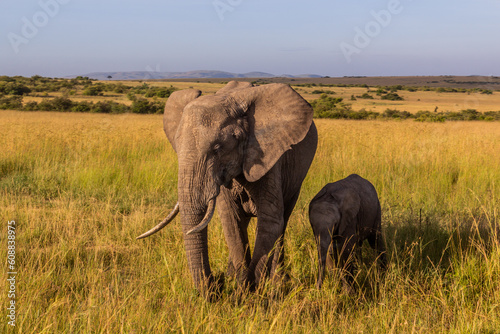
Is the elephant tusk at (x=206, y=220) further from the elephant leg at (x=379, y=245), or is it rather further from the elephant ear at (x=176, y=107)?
the elephant leg at (x=379, y=245)

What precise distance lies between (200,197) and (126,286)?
1.38 meters

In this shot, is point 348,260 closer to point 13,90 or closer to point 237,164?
point 237,164

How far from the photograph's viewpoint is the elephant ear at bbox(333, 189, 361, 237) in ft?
14.3

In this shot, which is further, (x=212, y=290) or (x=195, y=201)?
(x=212, y=290)

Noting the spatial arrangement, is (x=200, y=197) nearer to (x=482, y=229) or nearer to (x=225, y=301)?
(x=225, y=301)

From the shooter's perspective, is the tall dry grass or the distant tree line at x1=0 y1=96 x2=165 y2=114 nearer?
the tall dry grass

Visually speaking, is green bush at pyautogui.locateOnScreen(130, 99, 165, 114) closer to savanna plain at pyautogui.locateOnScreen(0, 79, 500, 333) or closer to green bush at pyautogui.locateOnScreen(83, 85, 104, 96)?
green bush at pyautogui.locateOnScreen(83, 85, 104, 96)

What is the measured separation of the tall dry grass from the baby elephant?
269 millimetres

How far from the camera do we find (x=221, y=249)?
5.29 metres

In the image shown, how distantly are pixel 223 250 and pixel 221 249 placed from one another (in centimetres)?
9

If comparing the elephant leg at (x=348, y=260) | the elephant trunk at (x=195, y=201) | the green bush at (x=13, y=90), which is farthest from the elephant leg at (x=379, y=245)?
the green bush at (x=13, y=90)

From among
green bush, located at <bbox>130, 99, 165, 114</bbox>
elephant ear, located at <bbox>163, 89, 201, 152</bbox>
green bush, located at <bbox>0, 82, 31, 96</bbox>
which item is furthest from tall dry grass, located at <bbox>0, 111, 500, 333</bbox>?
green bush, located at <bbox>0, 82, 31, 96</bbox>

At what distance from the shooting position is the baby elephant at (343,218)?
164 inches

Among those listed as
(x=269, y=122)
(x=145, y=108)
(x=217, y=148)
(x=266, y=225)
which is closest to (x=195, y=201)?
(x=217, y=148)
